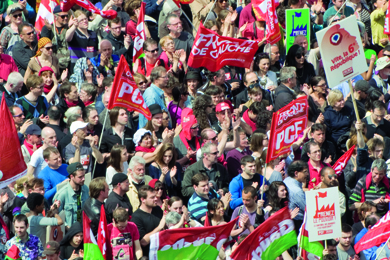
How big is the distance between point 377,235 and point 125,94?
3.71m

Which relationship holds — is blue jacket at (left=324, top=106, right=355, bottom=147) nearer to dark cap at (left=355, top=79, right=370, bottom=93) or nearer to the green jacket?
dark cap at (left=355, top=79, right=370, bottom=93)

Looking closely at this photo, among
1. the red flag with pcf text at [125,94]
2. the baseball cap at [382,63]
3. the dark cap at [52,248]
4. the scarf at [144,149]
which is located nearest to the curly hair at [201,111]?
the red flag with pcf text at [125,94]

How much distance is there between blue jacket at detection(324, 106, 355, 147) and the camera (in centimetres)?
1296

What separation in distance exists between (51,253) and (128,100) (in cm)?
291

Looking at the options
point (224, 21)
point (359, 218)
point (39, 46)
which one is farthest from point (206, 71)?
point (359, 218)

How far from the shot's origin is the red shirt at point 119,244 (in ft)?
30.9

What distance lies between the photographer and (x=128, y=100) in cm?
1141

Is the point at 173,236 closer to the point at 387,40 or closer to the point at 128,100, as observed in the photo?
the point at 128,100

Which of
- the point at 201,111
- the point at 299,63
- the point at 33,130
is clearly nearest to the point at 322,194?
the point at 201,111

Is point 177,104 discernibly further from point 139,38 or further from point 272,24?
point 272,24

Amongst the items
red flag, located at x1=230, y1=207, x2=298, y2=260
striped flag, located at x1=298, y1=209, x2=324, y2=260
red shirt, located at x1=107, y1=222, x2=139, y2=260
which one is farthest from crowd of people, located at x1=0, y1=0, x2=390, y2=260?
red flag, located at x1=230, y1=207, x2=298, y2=260

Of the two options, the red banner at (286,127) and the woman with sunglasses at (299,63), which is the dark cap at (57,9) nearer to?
the woman with sunglasses at (299,63)

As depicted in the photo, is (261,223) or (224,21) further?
(224,21)

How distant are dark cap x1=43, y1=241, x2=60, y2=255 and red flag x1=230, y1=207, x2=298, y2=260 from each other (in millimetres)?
1904
